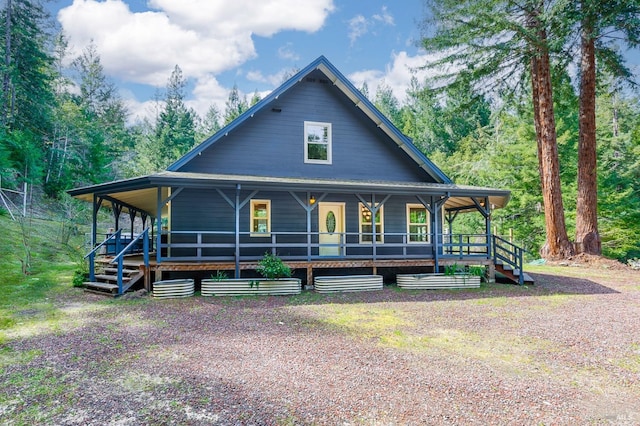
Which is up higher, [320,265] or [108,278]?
[320,265]

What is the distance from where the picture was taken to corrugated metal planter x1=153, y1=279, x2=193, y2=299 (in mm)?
9484

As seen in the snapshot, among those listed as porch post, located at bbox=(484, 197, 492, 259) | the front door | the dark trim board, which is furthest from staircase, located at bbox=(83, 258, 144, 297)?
porch post, located at bbox=(484, 197, 492, 259)

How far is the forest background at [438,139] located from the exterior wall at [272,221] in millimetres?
7560

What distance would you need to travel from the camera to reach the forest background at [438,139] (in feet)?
65.9

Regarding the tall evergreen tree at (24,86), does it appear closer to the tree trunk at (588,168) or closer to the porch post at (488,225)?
the porch post at (488,225)

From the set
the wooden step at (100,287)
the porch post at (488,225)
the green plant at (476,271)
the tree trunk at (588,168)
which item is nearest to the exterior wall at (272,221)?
the green plant at (476,271)

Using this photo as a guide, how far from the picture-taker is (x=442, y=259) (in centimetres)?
1253

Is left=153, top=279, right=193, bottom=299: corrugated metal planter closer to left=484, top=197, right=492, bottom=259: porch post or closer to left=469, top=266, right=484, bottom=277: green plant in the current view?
left=469, top=266, right=484, bottom=277: green plant

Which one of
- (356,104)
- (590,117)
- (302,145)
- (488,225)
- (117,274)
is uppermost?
(590,117)

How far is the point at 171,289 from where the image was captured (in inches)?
376

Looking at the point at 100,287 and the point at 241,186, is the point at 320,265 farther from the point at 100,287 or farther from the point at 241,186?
the point at 100,287

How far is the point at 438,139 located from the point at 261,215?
112 feet

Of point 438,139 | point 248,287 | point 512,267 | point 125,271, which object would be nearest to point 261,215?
point 248,287

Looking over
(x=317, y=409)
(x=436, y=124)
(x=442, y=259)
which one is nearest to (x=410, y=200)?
(x=442, y=259)
